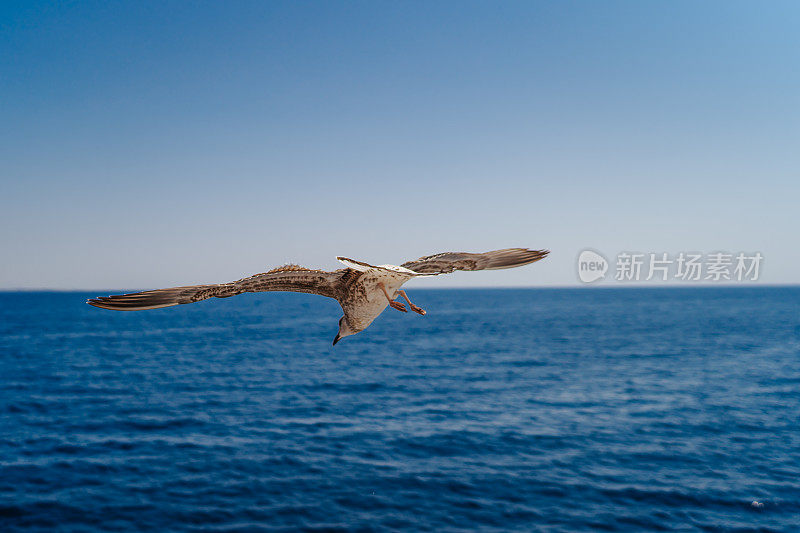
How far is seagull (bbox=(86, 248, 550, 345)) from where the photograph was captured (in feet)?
19.1

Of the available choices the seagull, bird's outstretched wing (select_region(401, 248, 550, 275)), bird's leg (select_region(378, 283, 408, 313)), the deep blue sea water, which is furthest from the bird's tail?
the deep blue sea water

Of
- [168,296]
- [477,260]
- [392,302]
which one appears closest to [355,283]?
[392,302]

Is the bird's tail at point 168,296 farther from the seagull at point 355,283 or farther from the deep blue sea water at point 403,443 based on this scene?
the deep blue sea water at point 403,443

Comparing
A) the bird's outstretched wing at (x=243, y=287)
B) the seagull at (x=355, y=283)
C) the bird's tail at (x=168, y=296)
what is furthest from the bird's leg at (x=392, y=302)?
the bird's tail at (x=168, y=296)

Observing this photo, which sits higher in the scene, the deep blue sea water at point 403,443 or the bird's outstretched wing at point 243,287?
the bird's outstretched wing at point 243,287

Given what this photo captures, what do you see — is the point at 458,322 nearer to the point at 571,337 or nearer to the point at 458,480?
the point at 571,337

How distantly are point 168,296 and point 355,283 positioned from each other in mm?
2364

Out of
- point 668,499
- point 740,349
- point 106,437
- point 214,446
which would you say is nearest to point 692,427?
point 668,499

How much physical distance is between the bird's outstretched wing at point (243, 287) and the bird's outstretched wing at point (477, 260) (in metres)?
1.24

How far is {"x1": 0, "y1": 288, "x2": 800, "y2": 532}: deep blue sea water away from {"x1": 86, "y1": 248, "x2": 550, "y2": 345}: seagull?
19.0 metres

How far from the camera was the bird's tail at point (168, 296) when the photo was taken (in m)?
5.23

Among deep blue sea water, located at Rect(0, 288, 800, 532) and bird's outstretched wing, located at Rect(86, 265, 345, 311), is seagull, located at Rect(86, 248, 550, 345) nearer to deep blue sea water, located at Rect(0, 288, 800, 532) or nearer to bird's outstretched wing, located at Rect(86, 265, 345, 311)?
bird's outstretched wing, located at Rect(86, 265, 345, 311)

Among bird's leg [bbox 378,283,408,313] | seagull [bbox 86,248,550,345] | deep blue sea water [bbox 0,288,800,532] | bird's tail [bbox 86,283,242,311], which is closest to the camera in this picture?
bird's tail [bbox 86,283,242,311]

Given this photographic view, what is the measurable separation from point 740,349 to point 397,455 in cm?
7390
